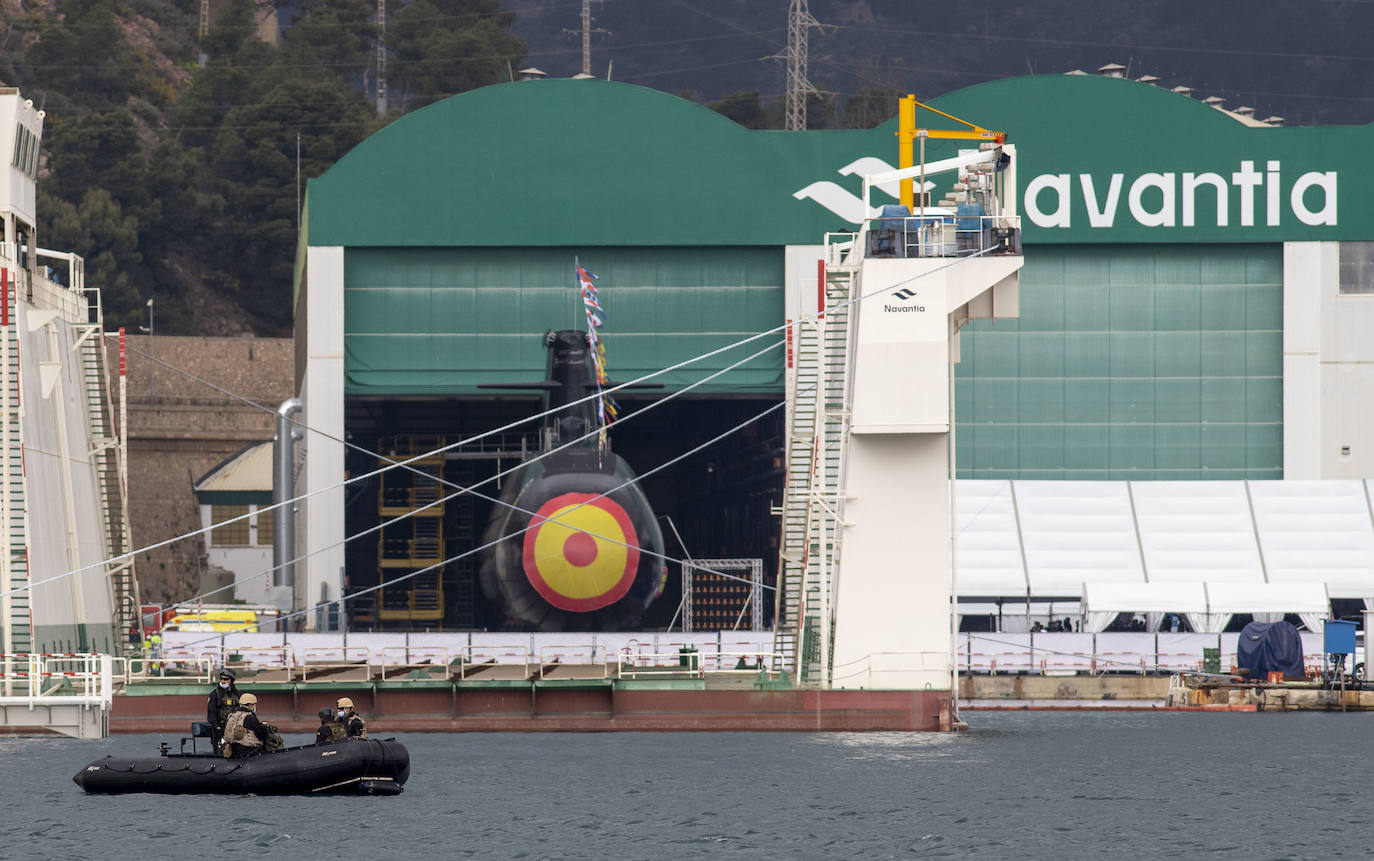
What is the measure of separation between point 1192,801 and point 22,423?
26593 mm

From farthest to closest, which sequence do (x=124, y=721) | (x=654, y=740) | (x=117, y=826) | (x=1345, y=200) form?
(x=1345, y=200), (x=654, y=740), (x=124, y=721), (x=117, y=826)

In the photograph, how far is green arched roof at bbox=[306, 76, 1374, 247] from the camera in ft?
233

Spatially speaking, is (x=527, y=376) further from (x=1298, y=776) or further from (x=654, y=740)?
(x=1298, y=776)

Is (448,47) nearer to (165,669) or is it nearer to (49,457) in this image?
(165,669)

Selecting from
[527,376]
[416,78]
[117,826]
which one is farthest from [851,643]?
[416,78]

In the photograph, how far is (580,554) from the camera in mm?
60906

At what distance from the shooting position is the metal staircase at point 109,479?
174ft

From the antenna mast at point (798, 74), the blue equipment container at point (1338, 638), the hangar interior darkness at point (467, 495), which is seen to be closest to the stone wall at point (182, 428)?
the hangar interior darkness at point (467, 495)

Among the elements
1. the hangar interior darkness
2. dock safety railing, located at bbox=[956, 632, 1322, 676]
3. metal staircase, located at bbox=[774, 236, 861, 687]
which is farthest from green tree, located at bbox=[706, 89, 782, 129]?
metal staircase, located at bbox=[774, 236, 861, 687]

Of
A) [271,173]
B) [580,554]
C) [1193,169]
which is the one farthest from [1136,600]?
[271,173]

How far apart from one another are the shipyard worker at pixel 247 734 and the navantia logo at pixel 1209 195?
4260cm

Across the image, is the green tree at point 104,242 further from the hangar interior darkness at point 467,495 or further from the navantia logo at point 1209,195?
the navantia logo at point 1209,195

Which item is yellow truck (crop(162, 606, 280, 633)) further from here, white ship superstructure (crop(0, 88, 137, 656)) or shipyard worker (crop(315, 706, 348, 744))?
shipyard worker (crop(315, 706, 348, 744))

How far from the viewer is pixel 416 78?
154 metres
